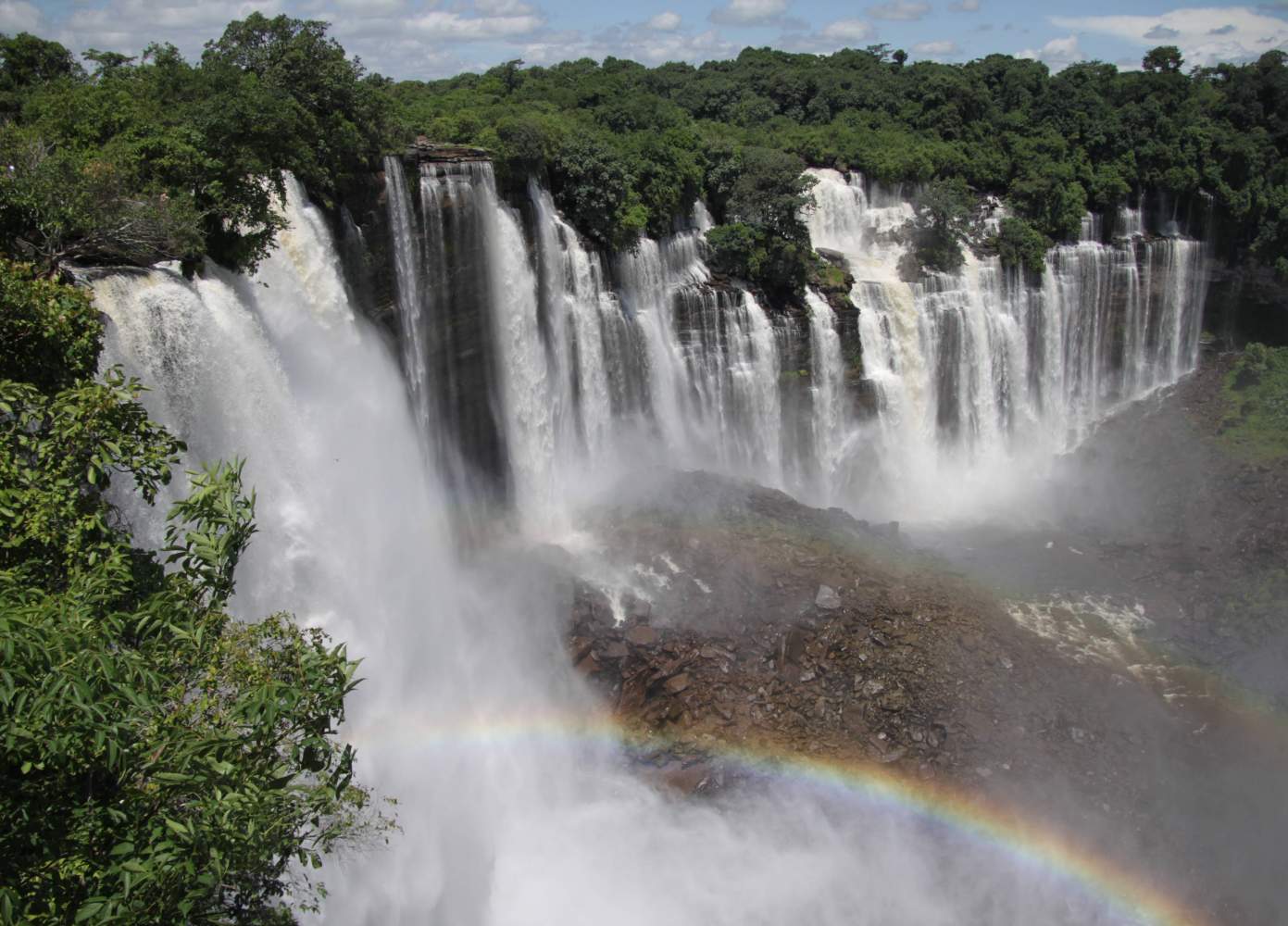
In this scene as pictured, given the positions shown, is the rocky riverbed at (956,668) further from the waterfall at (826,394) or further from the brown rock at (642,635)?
the waterfall at (826,394)

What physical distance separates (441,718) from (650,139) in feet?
59.7

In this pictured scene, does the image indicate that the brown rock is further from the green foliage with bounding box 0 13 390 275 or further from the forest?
the green foliage with bounding box 0 13 390 275

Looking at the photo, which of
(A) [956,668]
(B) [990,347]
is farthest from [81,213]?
(B) [990,347]

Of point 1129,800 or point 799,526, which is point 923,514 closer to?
point 799,526

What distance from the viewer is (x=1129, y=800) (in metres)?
16.0

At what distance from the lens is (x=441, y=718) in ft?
56.4

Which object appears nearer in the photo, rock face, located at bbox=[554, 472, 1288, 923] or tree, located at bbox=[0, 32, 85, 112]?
rock face, located at bbox=[554, 472, 1288, 923]

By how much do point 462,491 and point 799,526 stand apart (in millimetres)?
8378

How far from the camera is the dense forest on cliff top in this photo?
15.5 m

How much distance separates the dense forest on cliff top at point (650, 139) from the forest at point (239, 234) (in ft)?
0.29

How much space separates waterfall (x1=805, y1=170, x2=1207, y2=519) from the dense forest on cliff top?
1.59 metres

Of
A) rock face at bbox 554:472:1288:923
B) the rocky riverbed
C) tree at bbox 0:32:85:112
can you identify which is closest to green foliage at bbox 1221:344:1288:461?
the rocky riverbed

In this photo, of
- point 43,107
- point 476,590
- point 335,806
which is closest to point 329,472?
point 476,590

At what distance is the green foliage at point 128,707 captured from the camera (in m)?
5.82
